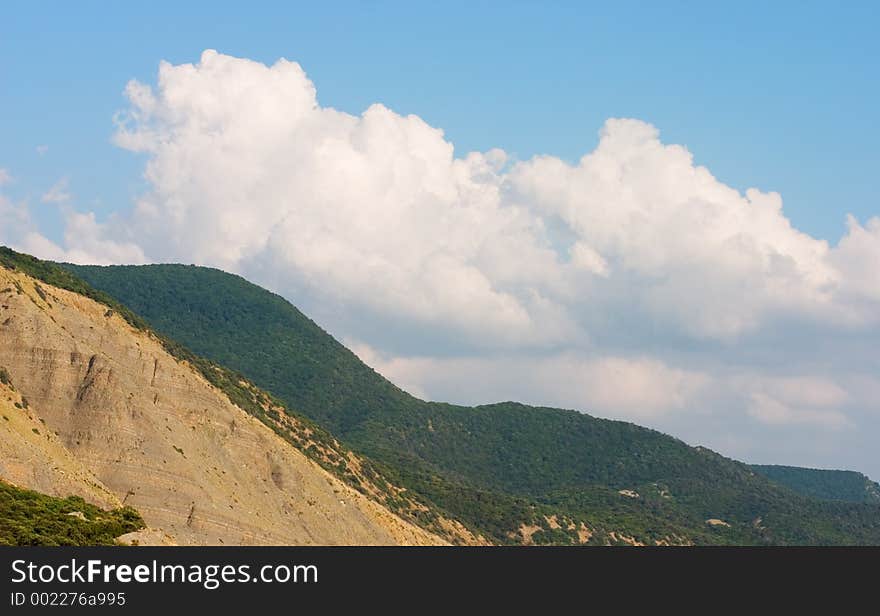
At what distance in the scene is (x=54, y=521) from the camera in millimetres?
56875

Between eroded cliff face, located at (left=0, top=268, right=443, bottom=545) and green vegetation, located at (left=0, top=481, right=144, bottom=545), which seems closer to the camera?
green vegetation, located at (left=0, top=481, right=144, bottom=545)

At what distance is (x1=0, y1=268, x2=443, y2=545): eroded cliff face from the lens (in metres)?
74.3

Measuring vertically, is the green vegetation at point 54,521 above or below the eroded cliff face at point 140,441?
below

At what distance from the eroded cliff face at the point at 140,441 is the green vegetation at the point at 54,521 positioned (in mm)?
4649

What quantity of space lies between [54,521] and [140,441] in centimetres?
2335

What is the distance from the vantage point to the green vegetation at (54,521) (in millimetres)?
53938

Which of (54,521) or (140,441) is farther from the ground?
(140,441)

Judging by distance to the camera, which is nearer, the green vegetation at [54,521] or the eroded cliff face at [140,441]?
the green vegetation at [54,521]

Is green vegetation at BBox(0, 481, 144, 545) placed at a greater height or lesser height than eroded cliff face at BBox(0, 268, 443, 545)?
lesser

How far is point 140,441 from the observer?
8012 centimetres

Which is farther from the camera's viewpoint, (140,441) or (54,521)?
(140,441)

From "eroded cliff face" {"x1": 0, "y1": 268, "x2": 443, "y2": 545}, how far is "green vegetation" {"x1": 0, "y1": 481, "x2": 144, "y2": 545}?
183 inches
